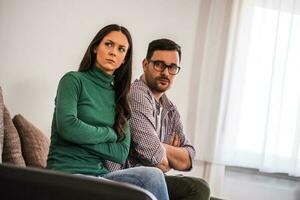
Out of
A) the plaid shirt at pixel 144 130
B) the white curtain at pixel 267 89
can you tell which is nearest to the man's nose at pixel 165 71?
the plaid shirt at pixel 144 130

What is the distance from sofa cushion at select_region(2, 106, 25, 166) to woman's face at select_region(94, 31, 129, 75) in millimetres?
503

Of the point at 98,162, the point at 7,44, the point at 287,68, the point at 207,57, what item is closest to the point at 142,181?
the point at 98,162

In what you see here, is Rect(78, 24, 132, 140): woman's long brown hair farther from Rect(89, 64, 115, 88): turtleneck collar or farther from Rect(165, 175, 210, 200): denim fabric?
Rect(165, 175, 210, 200): denim fabric

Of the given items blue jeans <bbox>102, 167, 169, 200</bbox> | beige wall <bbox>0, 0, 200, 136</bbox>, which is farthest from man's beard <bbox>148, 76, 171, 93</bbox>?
beige wall <bbox>0, 0, 200, 136</bbox>

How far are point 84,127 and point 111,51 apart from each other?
1.17ft

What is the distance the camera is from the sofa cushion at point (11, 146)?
1789 millimetres

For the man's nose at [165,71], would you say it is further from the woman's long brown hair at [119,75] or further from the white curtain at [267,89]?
the white curtain at [267,89]

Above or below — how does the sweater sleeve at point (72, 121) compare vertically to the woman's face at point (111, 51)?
below

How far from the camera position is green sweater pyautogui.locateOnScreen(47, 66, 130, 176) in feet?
4.92

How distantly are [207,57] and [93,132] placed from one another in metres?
1.81

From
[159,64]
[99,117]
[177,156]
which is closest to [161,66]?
[159,64]

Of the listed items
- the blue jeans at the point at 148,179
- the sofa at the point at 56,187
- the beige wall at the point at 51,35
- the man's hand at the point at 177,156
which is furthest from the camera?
the beige wall at the point at 51,35

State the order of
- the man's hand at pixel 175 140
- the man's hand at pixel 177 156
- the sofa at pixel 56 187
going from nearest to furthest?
the sofa at pixel 56 187, the man's hand at pixel 177 156, the man's hand at pixel 175 140

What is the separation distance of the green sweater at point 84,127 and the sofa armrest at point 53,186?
1.26ft
